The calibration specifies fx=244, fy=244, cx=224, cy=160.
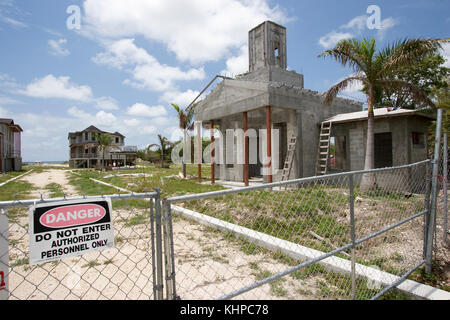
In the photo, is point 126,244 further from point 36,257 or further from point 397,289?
point 397,289

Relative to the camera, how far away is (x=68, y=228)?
149cm

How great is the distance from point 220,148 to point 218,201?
8172 millimetres

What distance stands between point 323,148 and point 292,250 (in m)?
8.64

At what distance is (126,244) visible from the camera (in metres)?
5.05

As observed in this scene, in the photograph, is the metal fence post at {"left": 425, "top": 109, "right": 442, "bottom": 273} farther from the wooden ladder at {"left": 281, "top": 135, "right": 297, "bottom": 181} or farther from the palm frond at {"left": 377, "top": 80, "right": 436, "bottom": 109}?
the wooden ladder at {"left": 281, "top": 135, "right": 297, "bottom": 181}

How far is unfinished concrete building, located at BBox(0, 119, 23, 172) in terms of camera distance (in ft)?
108

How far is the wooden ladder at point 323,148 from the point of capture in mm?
11367

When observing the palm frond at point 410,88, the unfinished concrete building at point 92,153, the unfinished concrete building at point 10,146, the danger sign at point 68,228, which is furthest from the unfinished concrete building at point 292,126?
the unfinished concrete building at point 92,153

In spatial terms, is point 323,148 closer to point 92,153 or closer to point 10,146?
point 10,146

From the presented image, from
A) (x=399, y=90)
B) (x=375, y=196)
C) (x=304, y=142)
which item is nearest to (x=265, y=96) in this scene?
(x=304, y=142)

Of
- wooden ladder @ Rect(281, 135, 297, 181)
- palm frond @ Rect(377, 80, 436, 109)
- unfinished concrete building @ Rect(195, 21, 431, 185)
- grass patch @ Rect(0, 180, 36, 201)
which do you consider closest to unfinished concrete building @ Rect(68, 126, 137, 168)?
grass patch @ Rect(0, 180, 36, 201)

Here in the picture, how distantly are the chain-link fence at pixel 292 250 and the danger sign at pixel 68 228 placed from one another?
0.42m

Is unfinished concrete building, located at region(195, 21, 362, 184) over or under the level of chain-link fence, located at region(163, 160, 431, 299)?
over

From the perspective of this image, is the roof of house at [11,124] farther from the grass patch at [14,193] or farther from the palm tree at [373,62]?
the palm tree at [373,62]
